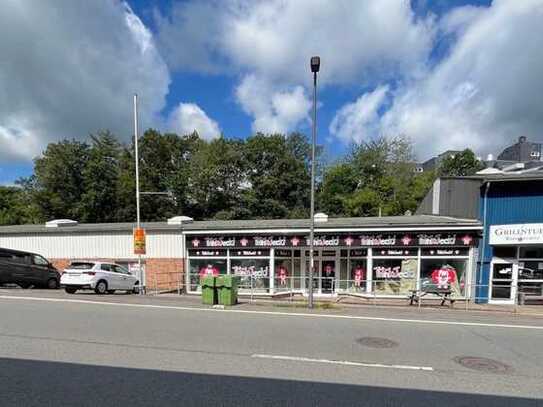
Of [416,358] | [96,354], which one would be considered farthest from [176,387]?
[416,358]

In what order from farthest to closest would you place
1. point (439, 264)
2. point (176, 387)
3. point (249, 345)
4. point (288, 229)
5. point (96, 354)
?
1. point (288, 229)
2. point (439, 264)
3. point (249, 345)
4. point (96, 354)
5. point (176, 387)

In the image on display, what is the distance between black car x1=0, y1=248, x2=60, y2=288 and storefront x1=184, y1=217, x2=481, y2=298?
326 inches

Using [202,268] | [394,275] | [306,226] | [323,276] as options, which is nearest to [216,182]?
[202,268]

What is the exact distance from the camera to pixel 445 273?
54.4 ft

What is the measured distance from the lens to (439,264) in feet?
54.6

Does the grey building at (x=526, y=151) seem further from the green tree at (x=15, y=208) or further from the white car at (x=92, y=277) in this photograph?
the green tree at (x=15, y=208)

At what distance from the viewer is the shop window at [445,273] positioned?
1633 cm

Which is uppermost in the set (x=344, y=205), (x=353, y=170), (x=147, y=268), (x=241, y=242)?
(x=353, y=170)

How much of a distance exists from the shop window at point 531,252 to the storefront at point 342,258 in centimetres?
214

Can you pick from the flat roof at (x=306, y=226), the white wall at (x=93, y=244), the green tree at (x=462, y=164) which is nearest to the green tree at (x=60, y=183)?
the flat roof at (x=306, y=226)

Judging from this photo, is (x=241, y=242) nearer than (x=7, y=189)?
Yes

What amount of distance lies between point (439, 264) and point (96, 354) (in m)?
15.5

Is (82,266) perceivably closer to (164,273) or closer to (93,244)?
(164,273)

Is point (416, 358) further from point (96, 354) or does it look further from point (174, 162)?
point (174, 162)
